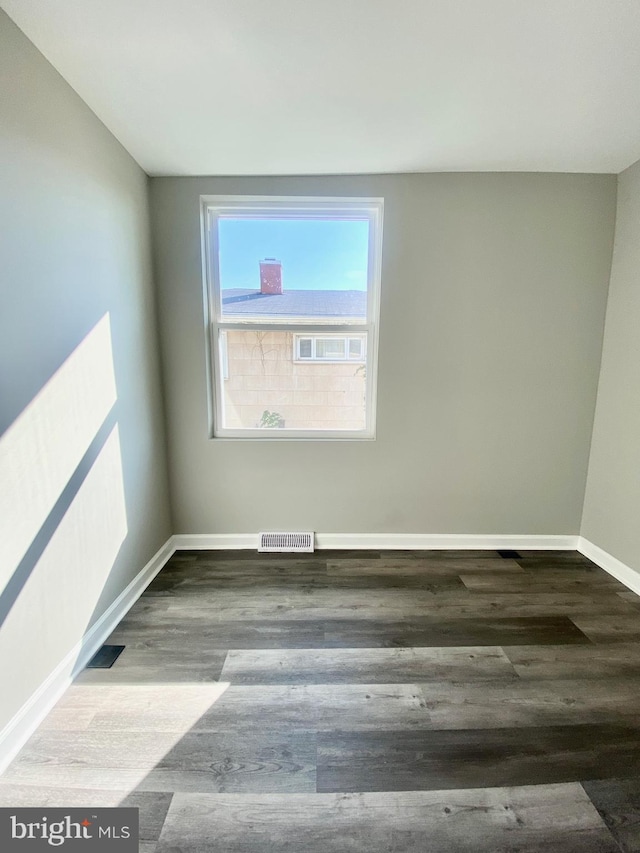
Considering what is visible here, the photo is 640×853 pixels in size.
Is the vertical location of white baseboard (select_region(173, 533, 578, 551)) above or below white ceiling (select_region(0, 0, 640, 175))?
below

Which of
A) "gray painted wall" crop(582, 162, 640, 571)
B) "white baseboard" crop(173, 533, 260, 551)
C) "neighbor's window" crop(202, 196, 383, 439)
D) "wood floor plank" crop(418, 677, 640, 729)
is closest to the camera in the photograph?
"wood floor plank" crop(418, 677, 640, 729)

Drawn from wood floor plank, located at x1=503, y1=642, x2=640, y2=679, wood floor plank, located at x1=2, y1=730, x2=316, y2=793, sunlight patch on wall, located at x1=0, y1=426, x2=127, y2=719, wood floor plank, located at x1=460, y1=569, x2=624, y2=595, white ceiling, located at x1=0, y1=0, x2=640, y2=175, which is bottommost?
wood floor plank, located at x1=2, y1=730, x2=316, y2=793

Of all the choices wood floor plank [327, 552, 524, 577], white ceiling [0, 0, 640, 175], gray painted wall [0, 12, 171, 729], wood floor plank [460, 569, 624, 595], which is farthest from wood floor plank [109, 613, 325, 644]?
white ceiling [0, 0, 640, 175]

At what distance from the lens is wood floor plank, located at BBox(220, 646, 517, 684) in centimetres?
160

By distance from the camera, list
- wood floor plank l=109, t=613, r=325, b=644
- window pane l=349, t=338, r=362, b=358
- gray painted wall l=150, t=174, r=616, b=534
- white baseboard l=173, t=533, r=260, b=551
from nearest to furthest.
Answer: wood floor plank l=109, t=613, r=325, b=644, gray painted wall l=150, t=174, r=616, b=534, window pane l=349, t=338, r=362, b=358, white baseboard l=173, t=533, r=260, b=551

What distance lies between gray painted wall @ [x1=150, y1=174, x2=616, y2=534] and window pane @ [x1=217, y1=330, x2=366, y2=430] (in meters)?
0.17

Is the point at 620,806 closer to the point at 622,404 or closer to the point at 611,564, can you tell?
the point at 611,564

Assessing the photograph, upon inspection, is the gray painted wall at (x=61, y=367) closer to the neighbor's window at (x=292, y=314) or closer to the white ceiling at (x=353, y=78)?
the white ceiling at (x=353, y=78)

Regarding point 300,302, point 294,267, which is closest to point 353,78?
point 294,267

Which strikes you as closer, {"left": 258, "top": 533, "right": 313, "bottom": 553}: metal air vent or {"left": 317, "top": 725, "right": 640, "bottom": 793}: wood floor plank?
{"left": 317, "top": 725, "right": 640, "bottom": 793}: wood floor plank

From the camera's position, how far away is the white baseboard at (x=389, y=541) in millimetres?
2684

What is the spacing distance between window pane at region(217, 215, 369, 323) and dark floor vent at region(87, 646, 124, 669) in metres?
2.03

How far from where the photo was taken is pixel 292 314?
2.51 m

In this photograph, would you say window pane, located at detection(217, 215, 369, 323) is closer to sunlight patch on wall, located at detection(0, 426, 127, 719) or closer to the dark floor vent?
sunlight patch on wall, located at detection(0, 426, 127, 719)
